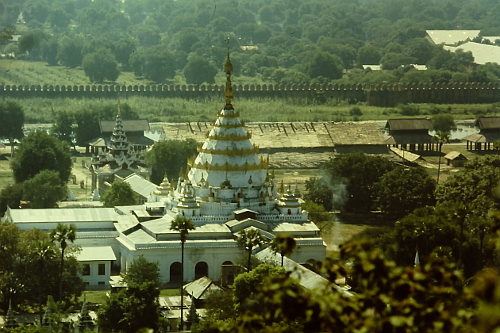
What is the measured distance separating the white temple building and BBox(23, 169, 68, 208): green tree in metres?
7.12

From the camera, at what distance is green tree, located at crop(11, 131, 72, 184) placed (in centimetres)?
7219

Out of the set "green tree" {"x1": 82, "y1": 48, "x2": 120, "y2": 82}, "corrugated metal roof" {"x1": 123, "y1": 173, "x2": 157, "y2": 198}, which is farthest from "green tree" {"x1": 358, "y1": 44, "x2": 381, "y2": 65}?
"corrugated metal roof" {"x1": 123, "y1": 173, "x2": 157, "y2": 198}

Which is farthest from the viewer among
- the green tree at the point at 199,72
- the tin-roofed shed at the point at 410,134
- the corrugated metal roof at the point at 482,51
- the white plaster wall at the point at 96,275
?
the corrugated metal roof at the point at 482,51

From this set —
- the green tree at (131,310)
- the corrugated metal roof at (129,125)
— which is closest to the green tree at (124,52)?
the corrugated metal roof at (129,125)

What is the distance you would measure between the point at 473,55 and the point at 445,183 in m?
113

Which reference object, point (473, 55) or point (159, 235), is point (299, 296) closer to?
point (159, 235)

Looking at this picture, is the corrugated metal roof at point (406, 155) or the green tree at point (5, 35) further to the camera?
the green tree at point (5, 35)

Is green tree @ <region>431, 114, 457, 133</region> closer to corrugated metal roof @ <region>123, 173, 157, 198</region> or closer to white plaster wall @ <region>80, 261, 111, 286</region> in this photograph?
corrugated metal roof @ <region>123, 173, 157, 198</region>

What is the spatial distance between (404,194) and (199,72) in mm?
82191

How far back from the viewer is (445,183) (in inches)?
2405

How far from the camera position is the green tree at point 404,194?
62.2m

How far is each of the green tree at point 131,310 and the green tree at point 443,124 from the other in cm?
5860

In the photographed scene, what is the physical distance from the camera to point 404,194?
2453 inches

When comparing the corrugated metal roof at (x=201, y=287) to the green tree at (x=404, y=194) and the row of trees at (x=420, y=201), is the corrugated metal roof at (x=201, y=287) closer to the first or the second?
the row of trees at (x=420, y=201)
